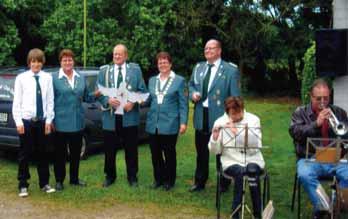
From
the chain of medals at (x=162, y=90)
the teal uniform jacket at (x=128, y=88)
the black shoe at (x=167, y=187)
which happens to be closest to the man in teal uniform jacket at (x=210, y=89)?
the chain of medals at (x=162, y=90)

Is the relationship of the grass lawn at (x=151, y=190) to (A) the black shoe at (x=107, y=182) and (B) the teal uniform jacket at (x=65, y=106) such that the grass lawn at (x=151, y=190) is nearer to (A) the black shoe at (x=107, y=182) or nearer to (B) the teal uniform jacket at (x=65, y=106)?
(A) the black shoe at (x=107, y=182)

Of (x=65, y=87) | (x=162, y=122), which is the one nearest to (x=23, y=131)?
Answer: (x=65, y=87)

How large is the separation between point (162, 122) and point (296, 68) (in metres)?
16.8

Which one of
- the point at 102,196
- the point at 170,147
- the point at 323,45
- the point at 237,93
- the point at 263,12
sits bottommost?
the point at 102,196

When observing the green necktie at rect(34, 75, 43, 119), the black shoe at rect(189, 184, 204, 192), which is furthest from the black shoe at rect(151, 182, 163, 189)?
the green necktie at rect(34, 75, 43, 119)

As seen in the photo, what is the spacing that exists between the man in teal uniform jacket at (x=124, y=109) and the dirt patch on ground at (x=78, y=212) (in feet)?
3.20

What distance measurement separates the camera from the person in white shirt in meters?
7.32

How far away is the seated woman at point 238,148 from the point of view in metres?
6.14

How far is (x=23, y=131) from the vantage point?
733 cm

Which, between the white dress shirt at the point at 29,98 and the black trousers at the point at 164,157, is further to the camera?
the black trousers at the point at 164,157

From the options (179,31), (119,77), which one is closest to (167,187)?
(119,77)

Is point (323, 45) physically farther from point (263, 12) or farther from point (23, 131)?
point (263, 12)

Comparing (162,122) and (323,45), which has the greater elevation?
(323,45)

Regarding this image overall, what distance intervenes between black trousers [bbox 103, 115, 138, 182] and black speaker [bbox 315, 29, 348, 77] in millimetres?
2529
